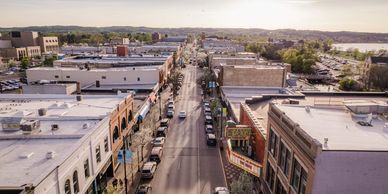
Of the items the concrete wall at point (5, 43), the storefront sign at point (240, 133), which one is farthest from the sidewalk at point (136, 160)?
the concrete wall at point (5, 43)

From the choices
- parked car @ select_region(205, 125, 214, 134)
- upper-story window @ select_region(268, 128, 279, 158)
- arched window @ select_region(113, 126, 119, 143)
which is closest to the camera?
upper-story window @ select_region(268, 128, 279, 158)

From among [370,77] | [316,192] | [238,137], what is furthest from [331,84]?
[316,192]

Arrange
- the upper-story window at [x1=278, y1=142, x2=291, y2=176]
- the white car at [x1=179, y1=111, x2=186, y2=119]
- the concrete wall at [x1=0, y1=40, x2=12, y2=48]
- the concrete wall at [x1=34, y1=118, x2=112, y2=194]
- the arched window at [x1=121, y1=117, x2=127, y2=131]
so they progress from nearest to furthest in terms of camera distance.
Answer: the concrete wall at [x1=34, y1=118, x2=112, y2=194] → the upper-story window at [x1=278, y1=142, x2=291, y2=176] → the arched window at [x1=121, y1=117, x2=127, y2=131] → the white car at [x1=179, y1=111, x2=186, y2=119] → the concrete wall at [x1=0, y1=40, x2=12, y2=48]

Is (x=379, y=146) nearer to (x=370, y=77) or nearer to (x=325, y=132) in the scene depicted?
(x=325, y=132)

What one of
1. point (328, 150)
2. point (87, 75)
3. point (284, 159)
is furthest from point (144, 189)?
point (87, 75)

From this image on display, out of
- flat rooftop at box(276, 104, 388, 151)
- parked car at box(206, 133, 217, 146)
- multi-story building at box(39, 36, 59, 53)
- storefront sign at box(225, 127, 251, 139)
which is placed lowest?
parked car at box(206, 133, 217, 146)

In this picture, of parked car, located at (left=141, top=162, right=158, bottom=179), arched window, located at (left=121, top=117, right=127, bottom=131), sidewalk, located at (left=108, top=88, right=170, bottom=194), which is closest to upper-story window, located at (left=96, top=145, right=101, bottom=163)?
sidewalk, located at (left=108, top=88, right=170, bottom=194)

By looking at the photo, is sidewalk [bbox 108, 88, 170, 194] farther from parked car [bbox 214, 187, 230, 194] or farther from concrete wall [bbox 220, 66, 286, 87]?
concrete wall [bbox 220, 66, 286, 87]
